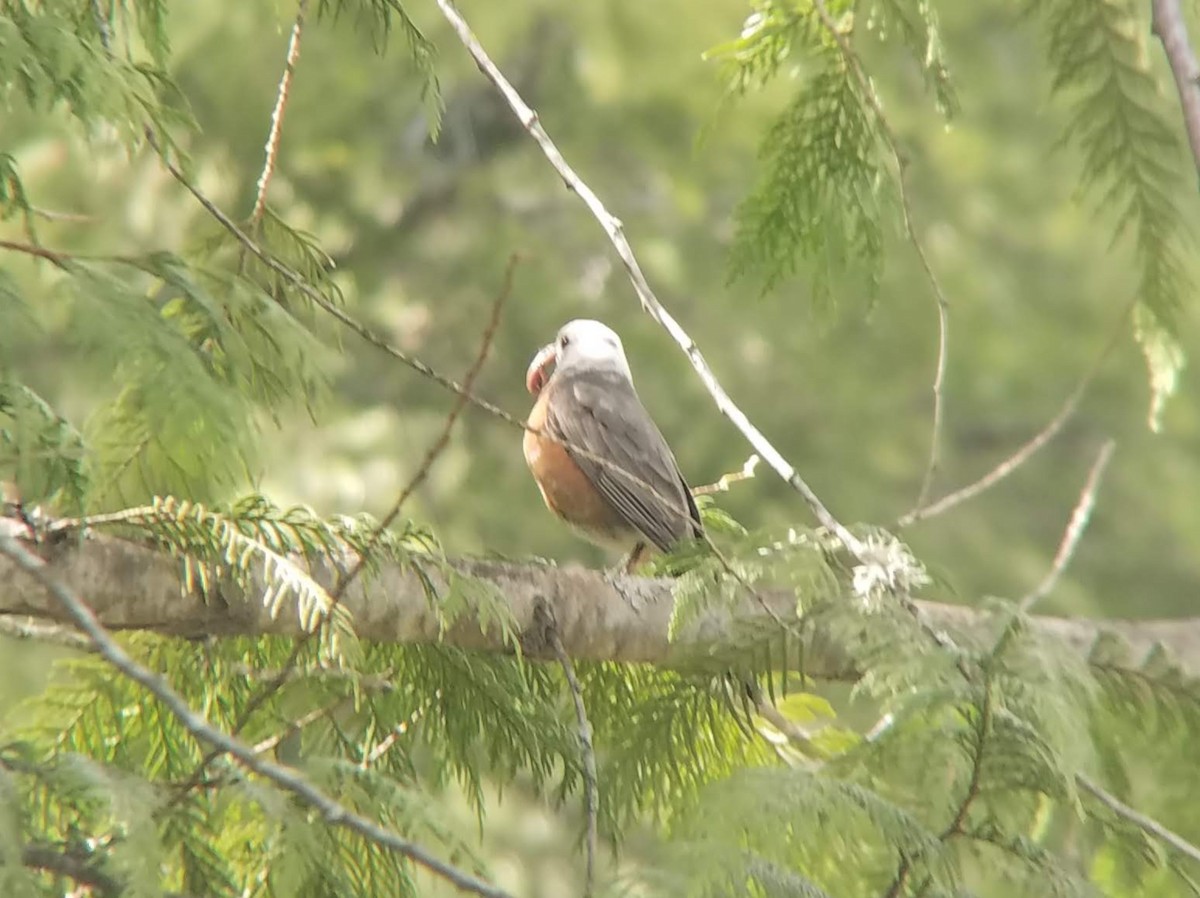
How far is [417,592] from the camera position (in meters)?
1.93

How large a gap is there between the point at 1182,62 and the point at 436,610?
3.76 feet

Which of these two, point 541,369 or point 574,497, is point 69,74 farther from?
point 541,369

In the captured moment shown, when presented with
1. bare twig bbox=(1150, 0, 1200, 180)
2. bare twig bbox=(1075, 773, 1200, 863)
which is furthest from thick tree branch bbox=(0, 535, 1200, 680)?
bare twig bbox=(1150, 0, 1200, 180)

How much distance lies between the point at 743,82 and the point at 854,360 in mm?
5537

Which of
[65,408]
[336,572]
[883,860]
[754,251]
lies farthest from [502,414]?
[65,408]

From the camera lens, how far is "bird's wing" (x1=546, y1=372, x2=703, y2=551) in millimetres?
3555

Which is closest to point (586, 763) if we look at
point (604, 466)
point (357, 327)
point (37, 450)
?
point (357, 327)

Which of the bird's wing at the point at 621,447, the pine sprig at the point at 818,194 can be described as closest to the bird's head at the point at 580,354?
the bird's wing at the point at 621,447

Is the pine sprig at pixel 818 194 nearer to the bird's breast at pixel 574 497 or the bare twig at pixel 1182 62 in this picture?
the bare twig at pixel 1182 62

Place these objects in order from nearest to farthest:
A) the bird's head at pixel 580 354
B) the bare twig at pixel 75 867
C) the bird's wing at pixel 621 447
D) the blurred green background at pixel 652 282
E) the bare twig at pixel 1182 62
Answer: the bare twig at pixel 75 867
the bare twig at pixel 1182 62
the bird's wing at pixel 621 447
the bird's head at pixel 580 354
the blurred green background at pixel 652 282

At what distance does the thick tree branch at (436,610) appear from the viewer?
65.7 inches

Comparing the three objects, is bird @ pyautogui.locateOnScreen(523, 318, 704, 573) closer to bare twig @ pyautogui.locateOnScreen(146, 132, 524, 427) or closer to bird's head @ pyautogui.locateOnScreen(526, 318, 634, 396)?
bird's head @ pyautogui.locateOnScreen(526, 318, 634, 396)

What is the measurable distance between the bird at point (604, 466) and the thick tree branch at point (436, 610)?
1019mm

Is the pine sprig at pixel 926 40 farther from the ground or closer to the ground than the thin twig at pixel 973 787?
farther from the ground
